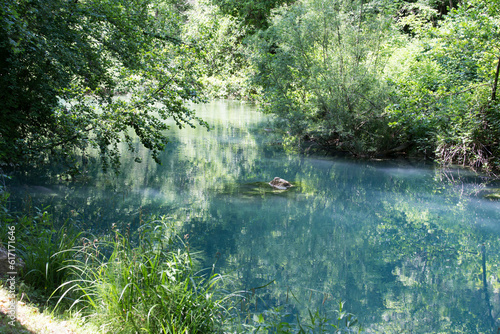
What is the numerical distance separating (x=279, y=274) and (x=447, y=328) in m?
2.05

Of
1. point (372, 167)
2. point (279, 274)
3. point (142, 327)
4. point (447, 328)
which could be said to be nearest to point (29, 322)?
point (142, 327)

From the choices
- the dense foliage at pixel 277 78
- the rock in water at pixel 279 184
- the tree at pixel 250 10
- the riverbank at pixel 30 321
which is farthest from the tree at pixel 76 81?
the tree at pixel 250 10

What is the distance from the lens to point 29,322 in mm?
2877

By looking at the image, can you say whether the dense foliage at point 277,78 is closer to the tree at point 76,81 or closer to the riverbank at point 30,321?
the tree at point 76,81

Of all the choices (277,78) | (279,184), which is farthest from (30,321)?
→ (277,78)

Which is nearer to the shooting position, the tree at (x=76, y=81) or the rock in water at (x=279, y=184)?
the tree at (x=76, y=81)

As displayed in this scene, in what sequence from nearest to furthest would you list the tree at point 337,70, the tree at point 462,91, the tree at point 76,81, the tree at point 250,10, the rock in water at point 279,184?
the tree at point 76,81 → the rock in water at point 279,184 → the tree at point 462,91 → the tree at point 337,70 → the tree at point 250,10

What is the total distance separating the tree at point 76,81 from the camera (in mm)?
6520

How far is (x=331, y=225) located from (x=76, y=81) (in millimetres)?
5327

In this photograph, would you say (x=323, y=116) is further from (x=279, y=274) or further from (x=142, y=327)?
(x=142, y=327)

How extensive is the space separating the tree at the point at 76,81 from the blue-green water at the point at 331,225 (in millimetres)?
1334

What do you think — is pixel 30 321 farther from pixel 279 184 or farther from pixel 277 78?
pixel 277 78

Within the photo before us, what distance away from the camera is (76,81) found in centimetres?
716

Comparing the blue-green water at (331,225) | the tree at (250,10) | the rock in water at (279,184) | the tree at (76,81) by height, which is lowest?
the blue-green water at (331,225)
